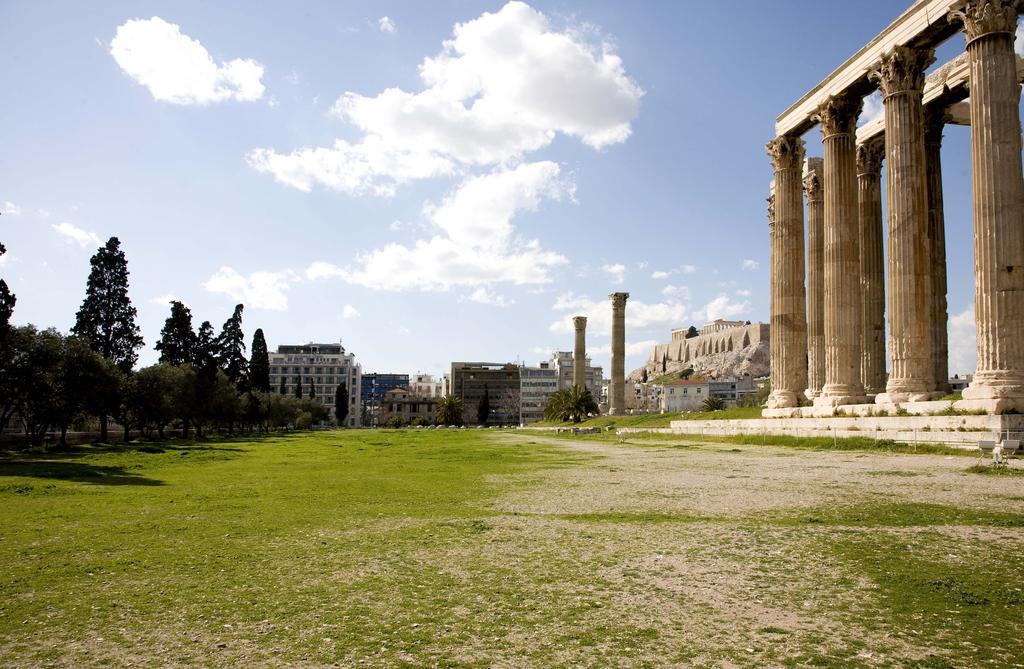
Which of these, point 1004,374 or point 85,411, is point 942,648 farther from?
point 85,411

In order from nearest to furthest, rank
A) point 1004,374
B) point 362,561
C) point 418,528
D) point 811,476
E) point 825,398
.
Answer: point 362,561 → point 418,528 → point 811,476 → point 1004,374 → point 825,398

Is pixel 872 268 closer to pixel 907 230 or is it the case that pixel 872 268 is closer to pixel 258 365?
pixel 907 230

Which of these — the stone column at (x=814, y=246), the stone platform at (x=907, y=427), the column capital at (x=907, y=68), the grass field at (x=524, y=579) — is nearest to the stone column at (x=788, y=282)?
the stone platform at (x=907, y=427)

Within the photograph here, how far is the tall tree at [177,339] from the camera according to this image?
73312 millimetres

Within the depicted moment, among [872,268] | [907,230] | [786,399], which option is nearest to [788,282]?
[872,268]

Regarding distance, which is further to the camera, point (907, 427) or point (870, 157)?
point (870, 157)

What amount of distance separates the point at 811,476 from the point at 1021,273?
48.3 ft

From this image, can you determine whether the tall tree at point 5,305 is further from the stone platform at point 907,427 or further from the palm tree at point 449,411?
the palm tree at point 449,411

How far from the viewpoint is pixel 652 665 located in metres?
4.64

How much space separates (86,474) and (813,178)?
41.8 m

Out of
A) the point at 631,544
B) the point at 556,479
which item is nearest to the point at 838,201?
the point at 556,479

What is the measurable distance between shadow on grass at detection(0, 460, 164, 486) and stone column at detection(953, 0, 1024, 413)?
86.0ft

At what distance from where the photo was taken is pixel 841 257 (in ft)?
114

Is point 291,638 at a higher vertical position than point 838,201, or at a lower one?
lower
